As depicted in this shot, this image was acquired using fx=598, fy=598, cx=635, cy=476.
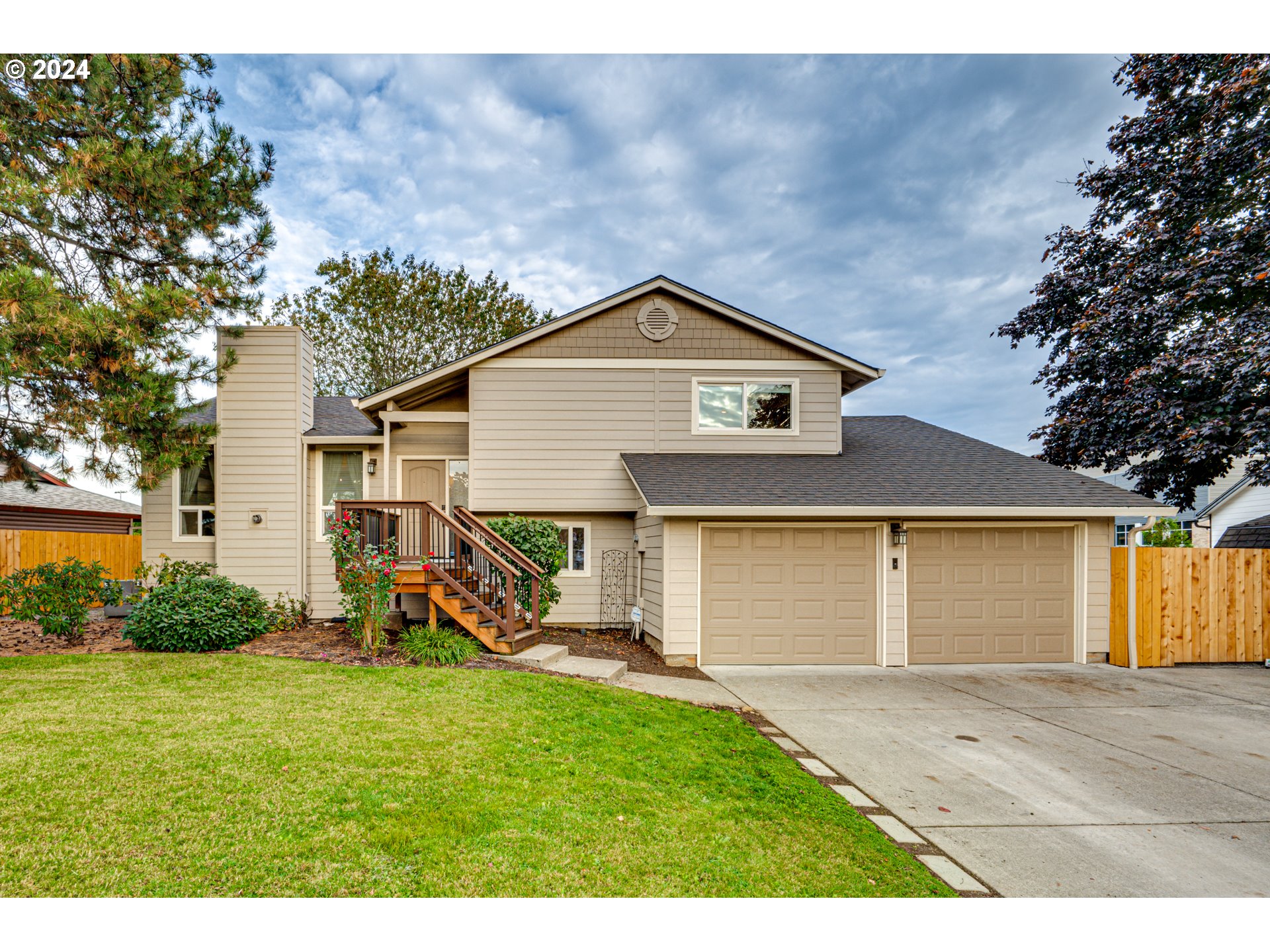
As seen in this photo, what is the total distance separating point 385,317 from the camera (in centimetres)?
2077

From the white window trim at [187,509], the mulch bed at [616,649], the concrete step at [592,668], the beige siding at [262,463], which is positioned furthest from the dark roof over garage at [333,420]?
the concrete step at [592,668]

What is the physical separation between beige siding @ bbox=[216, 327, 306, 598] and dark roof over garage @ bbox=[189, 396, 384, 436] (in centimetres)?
48

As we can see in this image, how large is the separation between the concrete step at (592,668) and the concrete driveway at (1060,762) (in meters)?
1.38

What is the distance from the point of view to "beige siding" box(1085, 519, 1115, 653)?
29.4 feet

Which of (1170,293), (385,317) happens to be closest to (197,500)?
(385,317)

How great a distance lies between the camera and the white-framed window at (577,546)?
34.9ft

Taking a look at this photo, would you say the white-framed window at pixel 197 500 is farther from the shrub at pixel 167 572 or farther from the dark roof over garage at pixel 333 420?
the dark roof over garage at pixel 333 420

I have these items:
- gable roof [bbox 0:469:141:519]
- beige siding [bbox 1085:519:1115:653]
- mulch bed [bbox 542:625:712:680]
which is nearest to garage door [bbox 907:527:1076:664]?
beige siding [bbox 1085:519:1115:653]

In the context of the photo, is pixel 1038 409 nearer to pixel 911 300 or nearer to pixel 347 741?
pixel 911 300

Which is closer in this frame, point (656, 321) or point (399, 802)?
point (399, 802)

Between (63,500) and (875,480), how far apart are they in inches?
925

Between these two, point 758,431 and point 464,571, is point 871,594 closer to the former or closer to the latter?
point 758,431

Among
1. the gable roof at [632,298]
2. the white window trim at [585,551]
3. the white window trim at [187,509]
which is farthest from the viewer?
the white window trim at [585,551]
